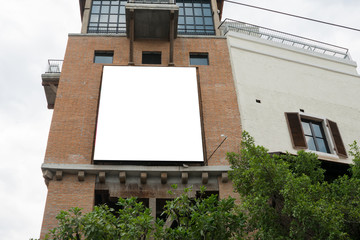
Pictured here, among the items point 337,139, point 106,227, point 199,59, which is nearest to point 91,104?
point 199,59

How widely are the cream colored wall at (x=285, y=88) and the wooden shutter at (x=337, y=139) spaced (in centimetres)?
42

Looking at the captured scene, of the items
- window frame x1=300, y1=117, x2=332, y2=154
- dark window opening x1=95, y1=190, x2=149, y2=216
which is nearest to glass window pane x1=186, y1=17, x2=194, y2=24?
window frame x1=300, y1=117, x2=332, y2=154

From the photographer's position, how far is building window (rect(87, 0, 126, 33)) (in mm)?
24703

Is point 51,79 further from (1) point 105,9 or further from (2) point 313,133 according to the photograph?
(2) point 313,133

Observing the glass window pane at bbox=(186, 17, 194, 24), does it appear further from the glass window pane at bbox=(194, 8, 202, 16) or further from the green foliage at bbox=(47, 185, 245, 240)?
the green foliage at bbox=(47, 185, 245, 240)

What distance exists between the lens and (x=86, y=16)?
25.3m

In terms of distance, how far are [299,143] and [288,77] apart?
4.71 metres

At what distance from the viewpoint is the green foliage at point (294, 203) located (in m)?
11.1

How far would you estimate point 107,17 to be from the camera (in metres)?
25.6

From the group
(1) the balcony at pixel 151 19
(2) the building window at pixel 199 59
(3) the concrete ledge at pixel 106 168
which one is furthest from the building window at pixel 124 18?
(3) the concrete ledge at pixel 106 168

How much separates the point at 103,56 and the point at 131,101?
4633mm

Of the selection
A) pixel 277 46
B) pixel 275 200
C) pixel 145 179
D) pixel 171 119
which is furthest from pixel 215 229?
pixel 277 46

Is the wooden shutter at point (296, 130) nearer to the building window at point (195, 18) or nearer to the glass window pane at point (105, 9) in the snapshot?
the building window at point (195, 18)

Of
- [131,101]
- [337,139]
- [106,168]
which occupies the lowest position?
[106,168]
